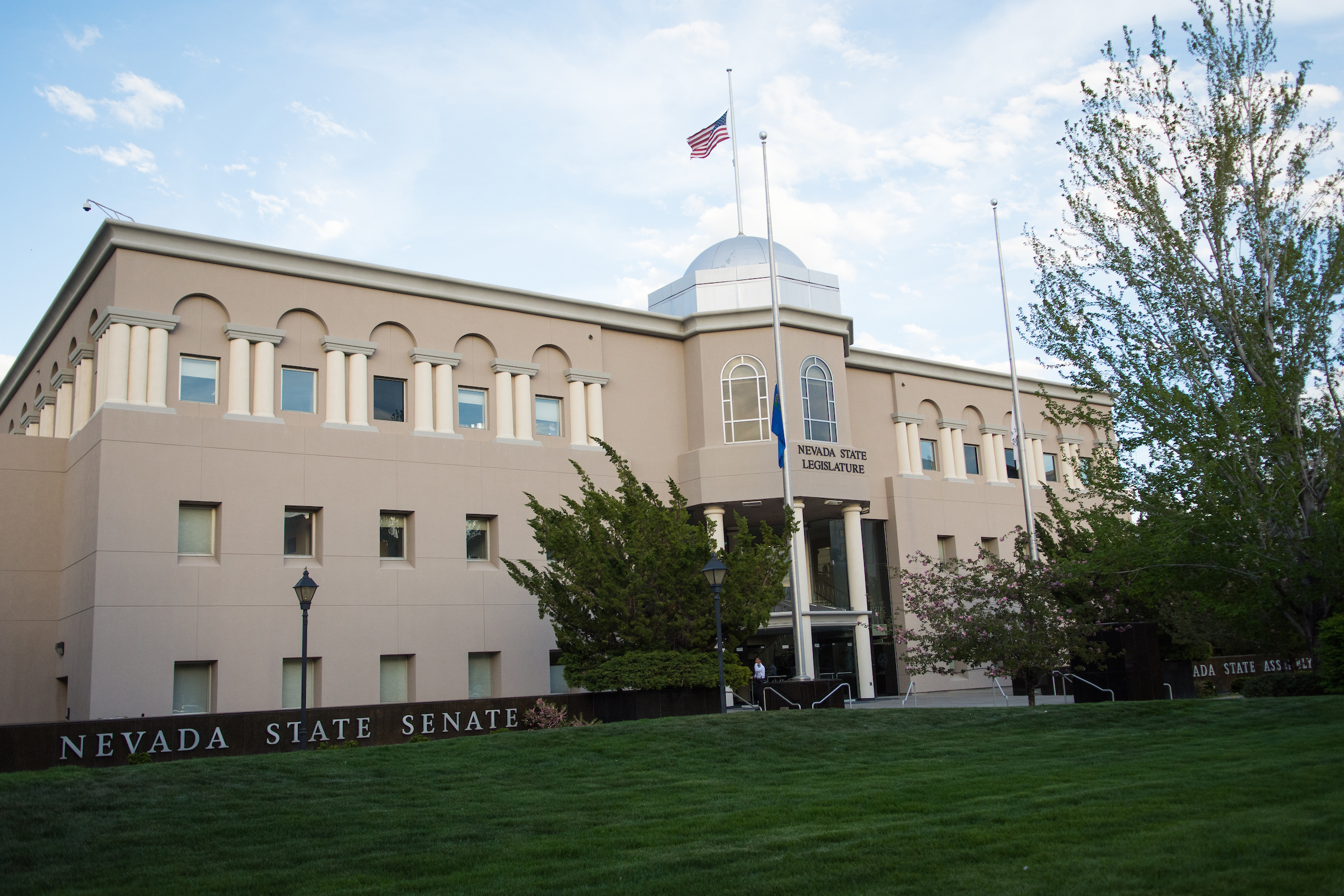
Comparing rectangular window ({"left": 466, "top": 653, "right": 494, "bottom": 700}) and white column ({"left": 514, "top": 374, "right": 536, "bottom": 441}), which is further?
white column ({"left": 514, "top": 374, "right": 536, "bottom": 441})

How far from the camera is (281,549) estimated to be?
95.7 ft

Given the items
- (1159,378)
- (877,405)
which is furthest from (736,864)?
(877,405)

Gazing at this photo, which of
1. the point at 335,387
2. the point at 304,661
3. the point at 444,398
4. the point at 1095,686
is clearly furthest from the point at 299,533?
the point at 1095,686

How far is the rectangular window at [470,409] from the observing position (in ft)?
110

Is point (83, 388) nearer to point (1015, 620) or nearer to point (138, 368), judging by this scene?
point (138, 368)

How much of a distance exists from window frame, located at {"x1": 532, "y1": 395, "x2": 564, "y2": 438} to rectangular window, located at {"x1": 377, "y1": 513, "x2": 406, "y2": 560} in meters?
5.34

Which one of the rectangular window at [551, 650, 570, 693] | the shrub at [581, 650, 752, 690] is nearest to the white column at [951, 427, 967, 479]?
the rectangular window at [551, 650, 570, 693]

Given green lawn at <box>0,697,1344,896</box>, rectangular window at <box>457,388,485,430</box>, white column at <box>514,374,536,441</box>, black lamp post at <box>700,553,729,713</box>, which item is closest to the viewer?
green lawn at <box>0,697,1344,896</box>

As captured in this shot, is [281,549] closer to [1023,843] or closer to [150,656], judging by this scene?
[150,656]


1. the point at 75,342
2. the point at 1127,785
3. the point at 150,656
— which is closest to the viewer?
the point at 1127,785

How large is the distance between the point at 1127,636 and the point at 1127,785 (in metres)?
16.2

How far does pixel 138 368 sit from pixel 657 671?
15.9 metres

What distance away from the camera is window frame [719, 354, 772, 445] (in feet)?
123

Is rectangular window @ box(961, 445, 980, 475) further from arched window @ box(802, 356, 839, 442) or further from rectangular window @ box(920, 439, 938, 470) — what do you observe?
arched window @ box(802, 356, 839, 442)
